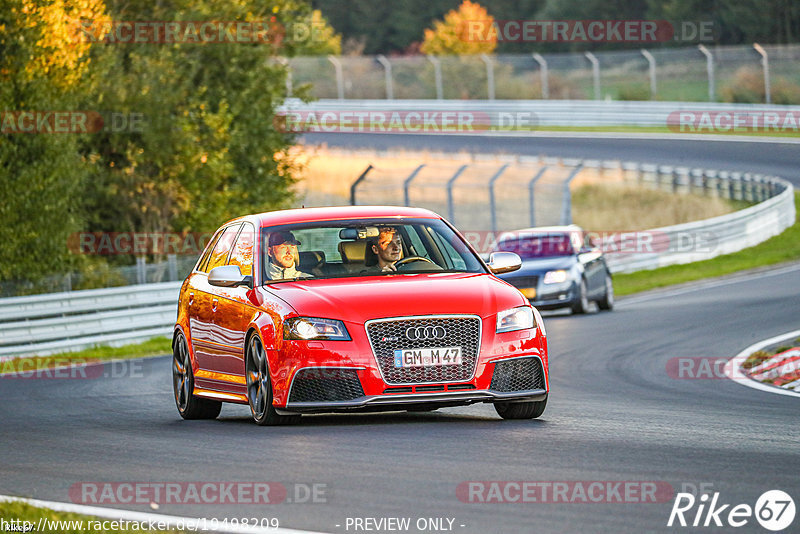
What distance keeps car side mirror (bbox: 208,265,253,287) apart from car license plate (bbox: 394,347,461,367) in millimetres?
1618

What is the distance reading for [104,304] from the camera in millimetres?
22656

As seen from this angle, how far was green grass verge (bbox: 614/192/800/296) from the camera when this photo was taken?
3076 cm

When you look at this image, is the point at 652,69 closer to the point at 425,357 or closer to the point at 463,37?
the point at 463,37

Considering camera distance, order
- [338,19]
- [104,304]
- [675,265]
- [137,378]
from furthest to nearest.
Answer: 1. [338,19]
2. [675,265]
3. [104,304]
4. [137,378]

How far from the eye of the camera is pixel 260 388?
10.5m

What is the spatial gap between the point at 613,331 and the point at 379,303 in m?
11.0

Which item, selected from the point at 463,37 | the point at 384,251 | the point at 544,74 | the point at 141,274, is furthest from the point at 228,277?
the point at 463,37

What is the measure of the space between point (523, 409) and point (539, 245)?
1538 centimetres

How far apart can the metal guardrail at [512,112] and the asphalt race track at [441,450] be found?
4027cm

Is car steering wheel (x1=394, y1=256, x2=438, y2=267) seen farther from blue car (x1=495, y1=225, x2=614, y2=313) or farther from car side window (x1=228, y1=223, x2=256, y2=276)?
blue car (x1=495, y1=225, x2=614, y2=313)

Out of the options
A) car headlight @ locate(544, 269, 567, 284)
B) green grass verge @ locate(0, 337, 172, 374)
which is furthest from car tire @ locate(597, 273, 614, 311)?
green grass verge @ locate(0, 337, 172, 374)

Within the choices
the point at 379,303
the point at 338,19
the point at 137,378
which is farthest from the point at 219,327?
the point at 338,19

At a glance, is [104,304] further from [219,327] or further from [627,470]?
[627,470]

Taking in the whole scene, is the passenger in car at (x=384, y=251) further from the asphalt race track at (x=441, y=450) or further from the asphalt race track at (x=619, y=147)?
the asphalt race track at (x=619, y=147)
